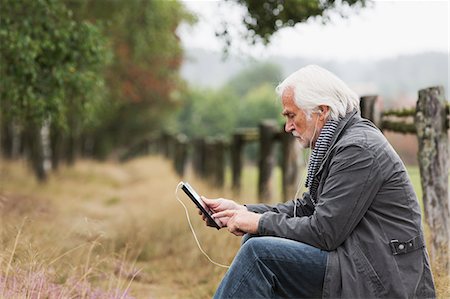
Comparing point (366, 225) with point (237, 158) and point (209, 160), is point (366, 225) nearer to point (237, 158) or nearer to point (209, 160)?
point (237, 158)

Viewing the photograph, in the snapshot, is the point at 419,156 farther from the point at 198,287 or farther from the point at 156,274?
the point at 156,274

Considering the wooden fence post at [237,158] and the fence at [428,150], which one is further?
the wooden fence post at [237,158]

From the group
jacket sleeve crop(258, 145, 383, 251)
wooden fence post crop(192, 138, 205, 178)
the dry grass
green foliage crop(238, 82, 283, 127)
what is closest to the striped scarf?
jacket sleeve crop(258, 145, 383, 251)

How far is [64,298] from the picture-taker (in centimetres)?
394

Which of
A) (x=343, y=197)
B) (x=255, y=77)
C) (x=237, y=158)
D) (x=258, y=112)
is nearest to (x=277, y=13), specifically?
(x=343, y=197)

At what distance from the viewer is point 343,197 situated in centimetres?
333

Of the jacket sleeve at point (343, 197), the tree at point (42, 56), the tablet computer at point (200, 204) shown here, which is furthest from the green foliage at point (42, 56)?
the jacket sleeve at point (343, 197)

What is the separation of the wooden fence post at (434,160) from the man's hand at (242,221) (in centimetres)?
228

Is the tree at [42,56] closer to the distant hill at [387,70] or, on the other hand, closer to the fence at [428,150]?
the fence at [428,150]

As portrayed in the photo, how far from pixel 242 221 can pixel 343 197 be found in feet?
1.85

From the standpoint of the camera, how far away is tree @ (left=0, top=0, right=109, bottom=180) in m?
6.83

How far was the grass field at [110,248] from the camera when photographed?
4230 millimetres

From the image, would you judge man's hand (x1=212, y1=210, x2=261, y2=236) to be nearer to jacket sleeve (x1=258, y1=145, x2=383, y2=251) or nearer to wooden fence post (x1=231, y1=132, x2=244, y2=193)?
jacket sleeve (x1=258, y1=145, x2=383, y2=251)

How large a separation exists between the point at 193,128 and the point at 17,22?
126 ft
